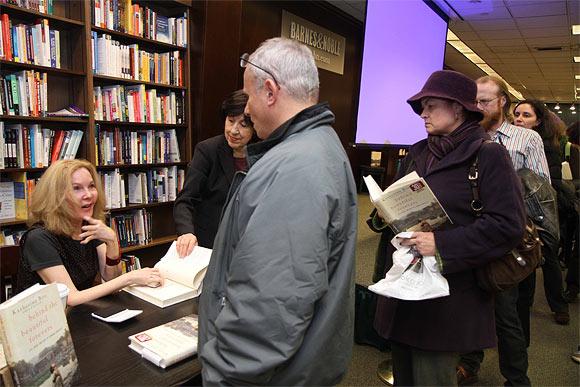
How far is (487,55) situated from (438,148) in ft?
27.0

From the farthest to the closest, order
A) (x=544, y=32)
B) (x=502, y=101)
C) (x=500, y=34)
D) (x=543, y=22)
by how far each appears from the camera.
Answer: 1. (x=500, y=34)
2. (x=544, y=32)
3. (x=543, y=22)
4. (x=502, y=101)

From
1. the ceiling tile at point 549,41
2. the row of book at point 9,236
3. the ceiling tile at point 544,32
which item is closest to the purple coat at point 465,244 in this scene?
the row of book at point 9,236

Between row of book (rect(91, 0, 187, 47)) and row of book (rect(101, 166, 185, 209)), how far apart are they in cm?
111

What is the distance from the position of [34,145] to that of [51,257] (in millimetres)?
1707

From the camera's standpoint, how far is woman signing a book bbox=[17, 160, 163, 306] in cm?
153

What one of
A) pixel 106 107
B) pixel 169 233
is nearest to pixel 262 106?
pixel 106 107

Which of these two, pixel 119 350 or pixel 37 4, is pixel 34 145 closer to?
pixel 37 4

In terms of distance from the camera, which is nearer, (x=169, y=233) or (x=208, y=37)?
(x=208, y=37)

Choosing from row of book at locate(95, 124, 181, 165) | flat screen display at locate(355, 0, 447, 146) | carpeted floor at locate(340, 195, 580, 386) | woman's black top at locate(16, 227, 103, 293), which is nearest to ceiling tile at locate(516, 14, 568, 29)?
flat screen display at locate(355, 0, 447, 146)

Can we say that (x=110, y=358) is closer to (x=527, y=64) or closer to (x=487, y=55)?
(x=487, y=55)

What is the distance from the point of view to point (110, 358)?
115 centimetres

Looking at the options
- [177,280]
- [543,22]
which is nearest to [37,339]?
[177,280]

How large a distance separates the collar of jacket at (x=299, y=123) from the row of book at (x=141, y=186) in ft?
8.76

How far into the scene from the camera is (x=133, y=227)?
11.9ft
